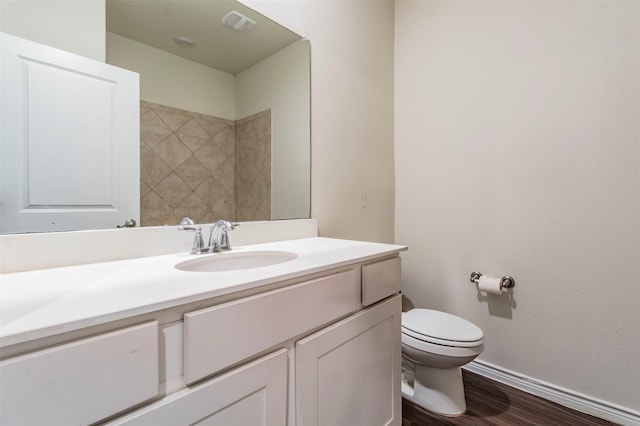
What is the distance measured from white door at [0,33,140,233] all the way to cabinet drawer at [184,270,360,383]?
0.57m

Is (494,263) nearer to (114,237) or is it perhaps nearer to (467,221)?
(467,221)

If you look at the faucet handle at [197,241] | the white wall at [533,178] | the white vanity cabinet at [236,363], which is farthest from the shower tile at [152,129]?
the white wall at [533,178]

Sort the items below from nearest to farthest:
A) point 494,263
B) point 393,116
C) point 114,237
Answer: point 114,237, point 494,263, point 393,116

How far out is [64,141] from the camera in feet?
2.77

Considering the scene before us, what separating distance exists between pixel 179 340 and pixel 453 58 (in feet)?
6.40

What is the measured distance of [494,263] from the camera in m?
1.59

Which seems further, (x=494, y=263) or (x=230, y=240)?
(x=494, y=263)

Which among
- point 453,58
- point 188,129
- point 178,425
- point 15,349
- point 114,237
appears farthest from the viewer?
point 453,58

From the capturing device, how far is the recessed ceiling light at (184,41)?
110 centimetres

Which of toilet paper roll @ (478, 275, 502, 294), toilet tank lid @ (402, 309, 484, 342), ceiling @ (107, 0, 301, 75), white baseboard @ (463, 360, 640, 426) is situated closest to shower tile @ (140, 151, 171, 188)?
ceiling @ (107, 0, 301, 75)

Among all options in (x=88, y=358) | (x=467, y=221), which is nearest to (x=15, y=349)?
(x=88, y=358)

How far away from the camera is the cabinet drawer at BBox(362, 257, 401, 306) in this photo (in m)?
0.98

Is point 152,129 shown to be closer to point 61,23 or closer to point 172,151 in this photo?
point 172,151

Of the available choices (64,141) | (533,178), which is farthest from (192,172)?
(533,178)
